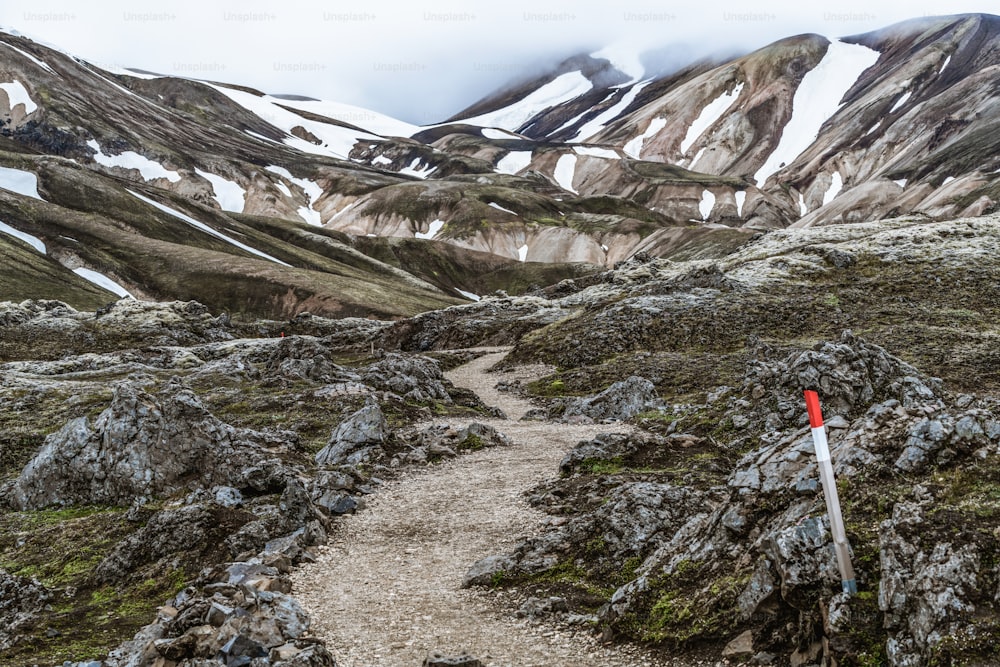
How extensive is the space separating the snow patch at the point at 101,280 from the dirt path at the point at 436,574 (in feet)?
368

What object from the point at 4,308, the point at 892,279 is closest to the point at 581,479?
the point at 892,279

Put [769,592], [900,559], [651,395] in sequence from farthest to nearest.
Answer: [651,395]
[769,592]
[900,559]

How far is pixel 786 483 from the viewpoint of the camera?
11867 mm

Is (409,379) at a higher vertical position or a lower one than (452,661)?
higher

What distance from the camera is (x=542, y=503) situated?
20594mm

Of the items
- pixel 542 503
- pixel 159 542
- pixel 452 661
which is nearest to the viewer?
pixel 452 661

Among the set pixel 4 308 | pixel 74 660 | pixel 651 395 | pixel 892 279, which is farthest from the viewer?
pixel 4 308

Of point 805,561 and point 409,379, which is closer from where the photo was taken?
point 805,561

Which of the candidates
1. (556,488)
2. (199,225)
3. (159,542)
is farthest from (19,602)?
(199,225)

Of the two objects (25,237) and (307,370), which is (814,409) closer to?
(307,370)

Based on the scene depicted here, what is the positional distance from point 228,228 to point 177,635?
171979 millimetres

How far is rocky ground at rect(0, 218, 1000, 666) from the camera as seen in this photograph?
9862 mm

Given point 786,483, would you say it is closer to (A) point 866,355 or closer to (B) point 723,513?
(B) point 723,513

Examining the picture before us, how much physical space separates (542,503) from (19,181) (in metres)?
182
